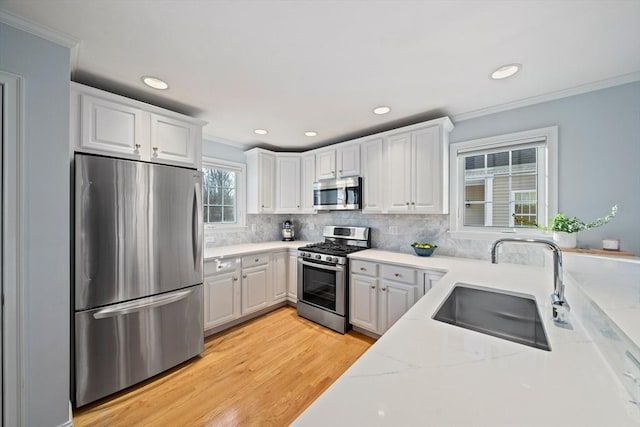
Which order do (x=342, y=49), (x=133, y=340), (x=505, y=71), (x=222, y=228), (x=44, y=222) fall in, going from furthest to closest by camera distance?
(x=222, y=228) < (x=133, y=340) < (x=505, y=71) < (x=342, y=49) < (x=44, y=222)

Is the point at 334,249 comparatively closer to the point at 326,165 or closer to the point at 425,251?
the point at 425,251

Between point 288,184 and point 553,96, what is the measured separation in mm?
3112

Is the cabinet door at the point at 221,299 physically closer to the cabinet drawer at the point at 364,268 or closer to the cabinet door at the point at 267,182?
the cabinet door at the point at 267,182

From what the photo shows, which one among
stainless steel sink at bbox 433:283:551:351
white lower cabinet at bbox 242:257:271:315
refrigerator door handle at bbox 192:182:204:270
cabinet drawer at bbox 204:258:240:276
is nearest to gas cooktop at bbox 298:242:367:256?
white lower cabinet at bbox 242:257:271:315

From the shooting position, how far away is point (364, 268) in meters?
2.70

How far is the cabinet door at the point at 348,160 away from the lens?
3.16m

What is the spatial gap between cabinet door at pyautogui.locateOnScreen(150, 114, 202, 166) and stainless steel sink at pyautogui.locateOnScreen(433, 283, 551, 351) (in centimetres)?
246

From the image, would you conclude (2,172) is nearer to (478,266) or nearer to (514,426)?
(514,426)

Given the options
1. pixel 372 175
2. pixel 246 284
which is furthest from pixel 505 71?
pixel 246 284

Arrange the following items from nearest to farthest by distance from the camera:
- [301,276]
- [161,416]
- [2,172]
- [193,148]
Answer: [2,172]
[161,416]
[193,148]
[301,276]

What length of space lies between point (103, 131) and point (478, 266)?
3.30 meters

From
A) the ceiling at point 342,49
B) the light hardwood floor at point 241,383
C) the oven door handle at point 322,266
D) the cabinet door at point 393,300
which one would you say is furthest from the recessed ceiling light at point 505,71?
the light hardwood floor at point 241,383

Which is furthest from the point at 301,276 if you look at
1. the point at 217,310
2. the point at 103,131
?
the point at 103,131

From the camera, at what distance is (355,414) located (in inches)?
21.4
